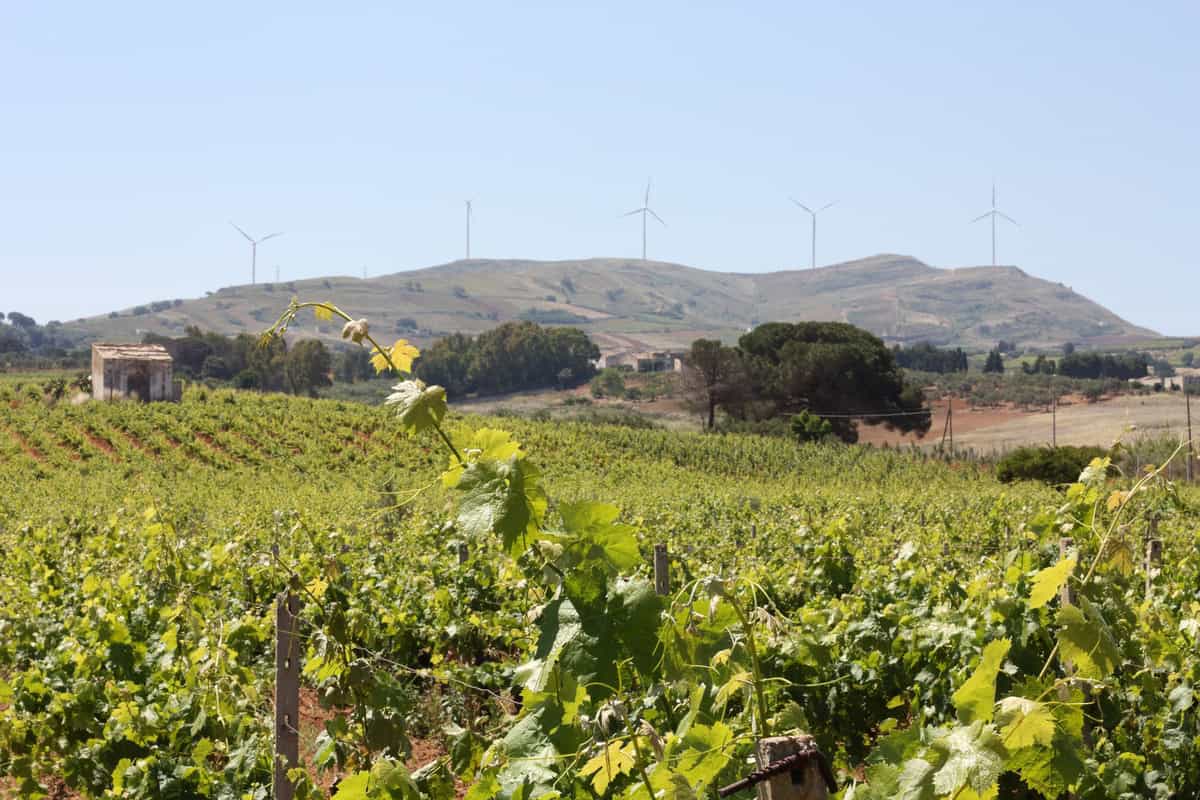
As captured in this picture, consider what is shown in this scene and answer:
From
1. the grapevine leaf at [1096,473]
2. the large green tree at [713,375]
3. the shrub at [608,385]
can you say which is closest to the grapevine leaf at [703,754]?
the grapevine leaf at [1096,473]

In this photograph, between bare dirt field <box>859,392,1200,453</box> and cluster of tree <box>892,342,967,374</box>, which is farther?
cluster of tree <box>892,342,967,374</box>

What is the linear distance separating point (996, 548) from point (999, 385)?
7923 cm

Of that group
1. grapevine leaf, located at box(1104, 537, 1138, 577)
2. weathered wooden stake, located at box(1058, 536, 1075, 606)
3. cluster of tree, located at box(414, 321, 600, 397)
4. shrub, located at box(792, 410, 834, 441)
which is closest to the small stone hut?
shrub, located at box(792, 410, 834, 441)

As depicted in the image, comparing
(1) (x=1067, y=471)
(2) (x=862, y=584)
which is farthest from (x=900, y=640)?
(1) (x=1067, y=471)

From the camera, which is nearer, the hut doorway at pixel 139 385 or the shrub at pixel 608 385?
the hut doorway at pixel 139 385

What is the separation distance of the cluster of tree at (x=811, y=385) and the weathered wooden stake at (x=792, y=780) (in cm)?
5473

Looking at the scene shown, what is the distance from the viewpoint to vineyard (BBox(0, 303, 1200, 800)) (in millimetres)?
2211

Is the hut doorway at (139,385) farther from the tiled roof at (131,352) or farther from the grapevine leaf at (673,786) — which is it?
the grapevine leaf at (673,786)

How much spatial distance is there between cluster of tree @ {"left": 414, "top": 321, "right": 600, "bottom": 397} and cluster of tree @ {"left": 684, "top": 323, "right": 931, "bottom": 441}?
146 feet

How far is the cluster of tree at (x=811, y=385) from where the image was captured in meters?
57.8

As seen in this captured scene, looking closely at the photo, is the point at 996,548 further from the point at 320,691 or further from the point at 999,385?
the point at 999,385

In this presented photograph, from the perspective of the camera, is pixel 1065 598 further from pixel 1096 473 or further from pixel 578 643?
pixel 578 643

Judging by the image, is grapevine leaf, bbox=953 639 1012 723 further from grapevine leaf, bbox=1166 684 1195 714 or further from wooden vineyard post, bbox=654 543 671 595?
wooden vineyard post, bbox=654 543 671 595

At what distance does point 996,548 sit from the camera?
14773mm
